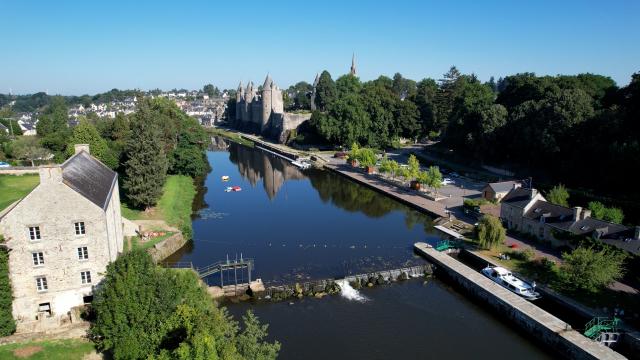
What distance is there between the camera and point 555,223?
33250 millimetres

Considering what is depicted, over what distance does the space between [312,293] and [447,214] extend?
64.6 ft

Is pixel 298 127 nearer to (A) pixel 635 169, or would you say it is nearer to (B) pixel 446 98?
(B) pixel 446 98

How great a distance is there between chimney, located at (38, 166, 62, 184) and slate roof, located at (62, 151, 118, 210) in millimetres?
345

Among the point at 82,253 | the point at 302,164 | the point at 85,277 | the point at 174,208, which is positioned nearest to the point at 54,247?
the point at 82,253

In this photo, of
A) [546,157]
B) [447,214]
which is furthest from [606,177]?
[447,214]

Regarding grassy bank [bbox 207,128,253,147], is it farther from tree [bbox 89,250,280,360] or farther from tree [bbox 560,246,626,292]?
tree [bbox 560,246,626,292]

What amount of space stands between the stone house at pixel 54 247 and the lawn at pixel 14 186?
19380mm

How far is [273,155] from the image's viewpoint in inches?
3383

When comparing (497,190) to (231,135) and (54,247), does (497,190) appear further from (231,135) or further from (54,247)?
(231,135)

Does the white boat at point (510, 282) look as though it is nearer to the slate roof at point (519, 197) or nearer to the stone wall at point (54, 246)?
the slate roof at point (519, 197)

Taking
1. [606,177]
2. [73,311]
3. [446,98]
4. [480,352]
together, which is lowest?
[480,352]

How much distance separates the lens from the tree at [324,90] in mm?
119900

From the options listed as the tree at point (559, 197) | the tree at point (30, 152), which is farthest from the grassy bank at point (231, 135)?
the tree at point (559, 197)

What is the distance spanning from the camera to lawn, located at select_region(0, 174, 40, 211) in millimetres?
40547
